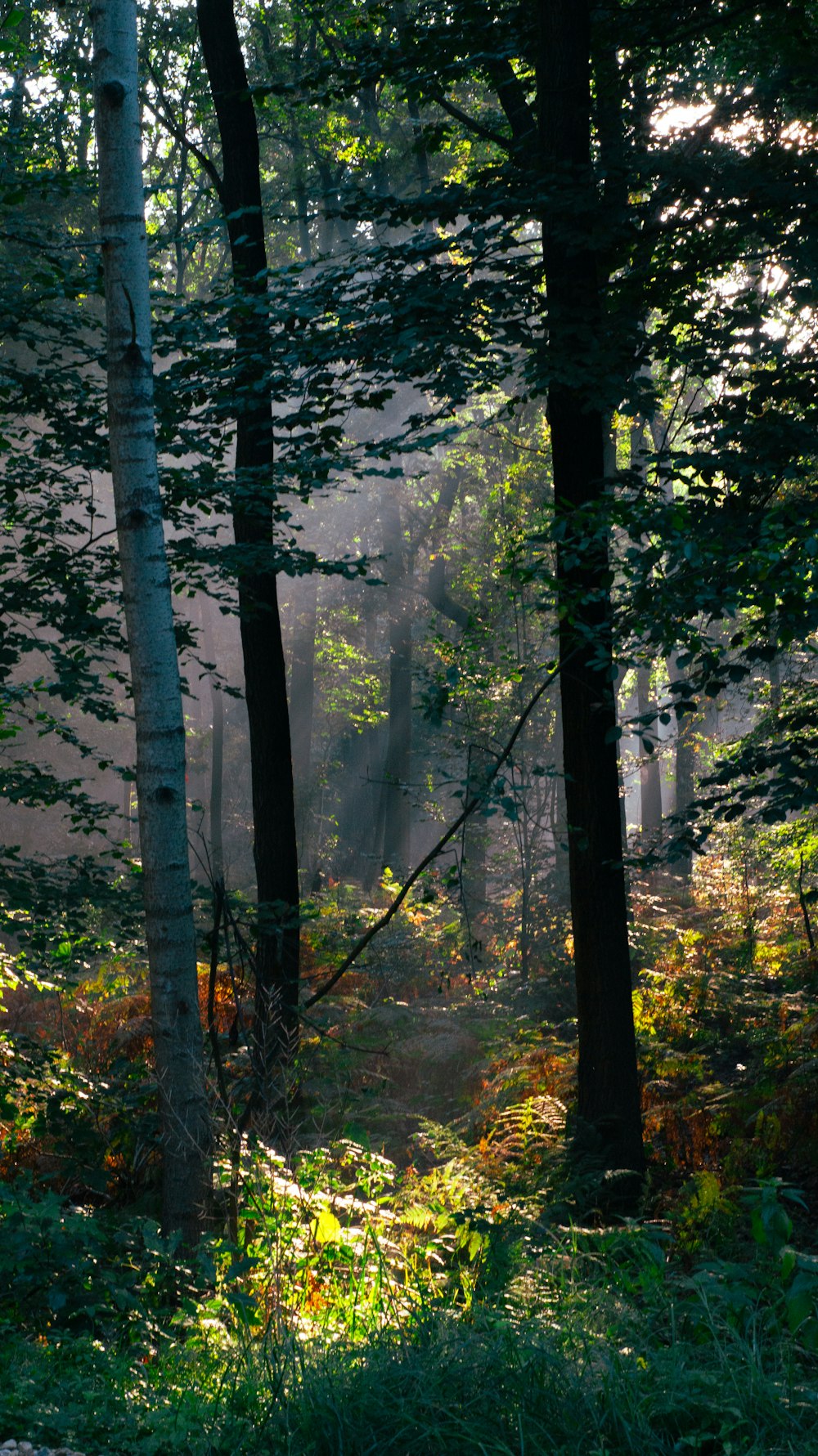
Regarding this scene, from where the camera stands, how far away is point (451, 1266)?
517 centimetres

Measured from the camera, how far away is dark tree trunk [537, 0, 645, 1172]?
6.76 m

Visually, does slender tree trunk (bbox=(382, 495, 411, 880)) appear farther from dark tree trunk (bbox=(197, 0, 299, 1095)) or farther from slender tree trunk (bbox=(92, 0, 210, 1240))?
slender tree trunk (bbox=(92, 0, 210, 1240))

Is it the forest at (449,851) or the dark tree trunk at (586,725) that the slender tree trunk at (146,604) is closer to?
the forest at (449,851)

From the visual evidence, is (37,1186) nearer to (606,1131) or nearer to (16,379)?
(606,1131)

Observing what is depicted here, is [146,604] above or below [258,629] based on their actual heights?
below

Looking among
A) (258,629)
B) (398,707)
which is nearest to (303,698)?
(398,707)

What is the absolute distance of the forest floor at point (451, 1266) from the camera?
2.97m

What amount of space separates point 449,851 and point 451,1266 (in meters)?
3.42

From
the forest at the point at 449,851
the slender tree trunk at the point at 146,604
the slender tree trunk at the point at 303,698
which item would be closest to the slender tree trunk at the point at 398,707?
the slender tree trunk at the point at 303,698

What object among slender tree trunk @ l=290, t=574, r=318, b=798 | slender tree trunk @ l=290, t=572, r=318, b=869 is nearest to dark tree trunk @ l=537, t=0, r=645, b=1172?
slender tree trunk @ l=290, t=572, r=318, b=869

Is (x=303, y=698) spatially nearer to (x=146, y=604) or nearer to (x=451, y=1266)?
(x=146, y=604)

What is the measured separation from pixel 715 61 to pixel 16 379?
20.2 ft

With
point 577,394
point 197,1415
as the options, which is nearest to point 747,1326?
point 197,1415

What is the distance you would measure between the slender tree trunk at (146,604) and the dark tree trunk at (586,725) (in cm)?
249
